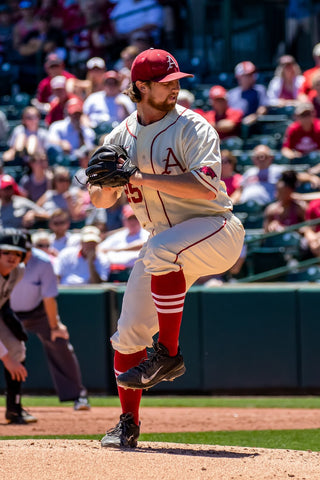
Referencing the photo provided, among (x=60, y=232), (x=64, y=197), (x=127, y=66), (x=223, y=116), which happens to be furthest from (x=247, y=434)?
(x=127, y=66)

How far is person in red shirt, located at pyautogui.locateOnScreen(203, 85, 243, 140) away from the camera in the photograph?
451 inches

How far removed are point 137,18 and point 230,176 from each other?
5587mm

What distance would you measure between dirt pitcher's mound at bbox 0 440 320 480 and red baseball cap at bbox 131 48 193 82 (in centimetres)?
175

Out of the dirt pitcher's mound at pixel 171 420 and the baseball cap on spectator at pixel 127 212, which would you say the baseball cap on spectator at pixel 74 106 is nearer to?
the baseball cap on spectator at pixel 127 212

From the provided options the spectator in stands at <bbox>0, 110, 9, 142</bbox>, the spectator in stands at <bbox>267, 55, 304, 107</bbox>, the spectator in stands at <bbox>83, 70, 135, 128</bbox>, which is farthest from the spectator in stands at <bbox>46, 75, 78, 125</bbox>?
the spectator in stands at <bbox>267, 55, 304, 107</bbox>

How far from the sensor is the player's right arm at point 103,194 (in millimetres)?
4482

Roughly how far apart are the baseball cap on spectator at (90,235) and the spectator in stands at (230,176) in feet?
5.11

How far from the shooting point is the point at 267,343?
8.81 m

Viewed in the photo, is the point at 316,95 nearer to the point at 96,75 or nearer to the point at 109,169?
the point at 96,75

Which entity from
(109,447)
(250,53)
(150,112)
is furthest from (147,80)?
(250,53)

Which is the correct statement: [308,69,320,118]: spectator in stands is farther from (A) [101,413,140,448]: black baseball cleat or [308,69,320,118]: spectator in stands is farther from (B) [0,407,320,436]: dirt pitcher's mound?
(A) [101,413,140,448]: black baseball cleat

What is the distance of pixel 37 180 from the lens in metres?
11.2

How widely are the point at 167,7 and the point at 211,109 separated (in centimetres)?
266

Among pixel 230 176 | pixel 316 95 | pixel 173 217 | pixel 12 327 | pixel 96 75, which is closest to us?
pixel 173 217
